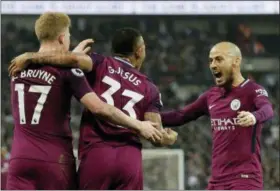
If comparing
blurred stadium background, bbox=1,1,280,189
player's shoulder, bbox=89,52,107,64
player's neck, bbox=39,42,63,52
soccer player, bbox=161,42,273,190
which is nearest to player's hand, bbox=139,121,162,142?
player's shoulder, bbox=89,52,107,64

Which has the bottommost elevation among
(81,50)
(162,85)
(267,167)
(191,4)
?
(267,167)

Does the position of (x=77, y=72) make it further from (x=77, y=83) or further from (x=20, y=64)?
(x=20, y=64)

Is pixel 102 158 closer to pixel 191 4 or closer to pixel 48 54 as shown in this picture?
pixel 48 54

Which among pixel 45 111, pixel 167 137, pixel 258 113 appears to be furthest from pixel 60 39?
pixel 258 113

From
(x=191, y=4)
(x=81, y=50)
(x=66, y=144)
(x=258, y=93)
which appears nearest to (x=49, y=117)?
(x=66, y=144)

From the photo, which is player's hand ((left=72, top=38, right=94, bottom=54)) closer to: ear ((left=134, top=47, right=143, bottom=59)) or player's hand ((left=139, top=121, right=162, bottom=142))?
ear ((left=134, top=47, right=143, bottom=59))

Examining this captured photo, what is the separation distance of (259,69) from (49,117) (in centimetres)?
1236

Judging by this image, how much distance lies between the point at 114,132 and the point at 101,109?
274mm

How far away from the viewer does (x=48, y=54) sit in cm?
419

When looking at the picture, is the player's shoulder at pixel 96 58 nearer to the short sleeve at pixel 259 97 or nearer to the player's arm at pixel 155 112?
the player's arm at pixel 155 112

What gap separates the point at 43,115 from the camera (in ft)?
13.7

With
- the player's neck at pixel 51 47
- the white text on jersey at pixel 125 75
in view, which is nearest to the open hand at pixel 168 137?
the white text on jersey at pixel 125 75

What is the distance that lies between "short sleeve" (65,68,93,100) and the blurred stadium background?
26.2 feet

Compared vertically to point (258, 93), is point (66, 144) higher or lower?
lower
